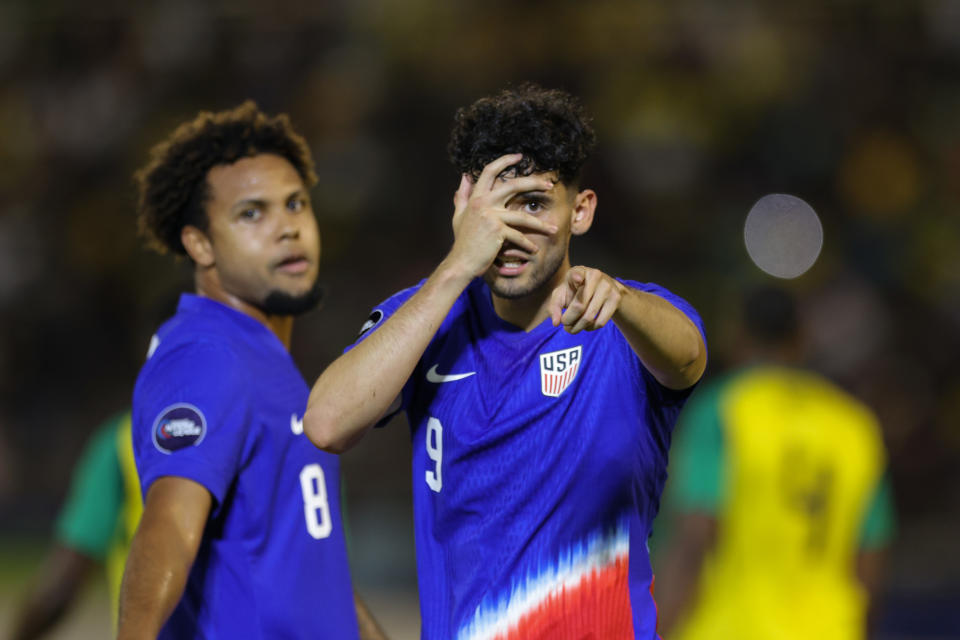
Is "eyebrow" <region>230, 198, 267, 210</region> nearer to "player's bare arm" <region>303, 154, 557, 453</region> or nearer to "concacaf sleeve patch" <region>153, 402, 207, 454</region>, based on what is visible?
"concacaf sleeve patch" <region>153, 402, 207, 454</region>

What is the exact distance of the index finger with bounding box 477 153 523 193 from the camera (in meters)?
2.71

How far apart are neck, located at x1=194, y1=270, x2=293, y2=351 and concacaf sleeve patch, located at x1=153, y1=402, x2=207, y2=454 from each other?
1.86 ft

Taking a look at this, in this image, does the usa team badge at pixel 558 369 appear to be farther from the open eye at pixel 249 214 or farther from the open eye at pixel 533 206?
the open eye at pixel 249 214

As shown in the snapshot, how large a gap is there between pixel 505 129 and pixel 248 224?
4.05ft

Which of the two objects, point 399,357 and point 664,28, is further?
point 664,28

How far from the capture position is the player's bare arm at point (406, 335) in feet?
8.71

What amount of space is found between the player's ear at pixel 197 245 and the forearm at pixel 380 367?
1.24 metres


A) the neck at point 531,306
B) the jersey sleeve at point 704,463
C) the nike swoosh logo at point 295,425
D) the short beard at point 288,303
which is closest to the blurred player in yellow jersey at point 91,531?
the short beard at point 288,303

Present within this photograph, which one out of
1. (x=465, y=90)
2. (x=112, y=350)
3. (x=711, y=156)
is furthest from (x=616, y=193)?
(x=112, y=350)

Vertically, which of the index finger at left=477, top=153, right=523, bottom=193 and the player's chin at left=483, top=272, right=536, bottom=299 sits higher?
the index finger at left=477, top=153, right=523, bottom=193

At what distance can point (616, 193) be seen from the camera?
35.7ft

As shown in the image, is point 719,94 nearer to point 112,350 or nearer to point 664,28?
point 664,28

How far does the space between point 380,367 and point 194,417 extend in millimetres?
787

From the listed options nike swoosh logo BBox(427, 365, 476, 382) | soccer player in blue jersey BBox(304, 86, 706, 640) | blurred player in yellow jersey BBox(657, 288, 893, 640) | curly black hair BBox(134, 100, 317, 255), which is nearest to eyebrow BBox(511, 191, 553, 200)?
soccer player in blue jersey BBox(304, 86, 706, 640)
